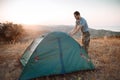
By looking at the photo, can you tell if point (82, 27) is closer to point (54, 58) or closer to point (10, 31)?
point (54, 58)

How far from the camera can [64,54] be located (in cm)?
681

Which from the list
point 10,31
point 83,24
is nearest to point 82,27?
point 83,24

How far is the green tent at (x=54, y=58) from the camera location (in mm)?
6477

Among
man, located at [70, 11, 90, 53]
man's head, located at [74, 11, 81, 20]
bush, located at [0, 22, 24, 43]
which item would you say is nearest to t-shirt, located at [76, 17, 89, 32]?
man, located at [70, 11, 90, 53]

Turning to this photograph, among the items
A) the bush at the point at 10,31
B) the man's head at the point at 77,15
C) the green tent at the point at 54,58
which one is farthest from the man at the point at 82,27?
the bush at the point at 10,31

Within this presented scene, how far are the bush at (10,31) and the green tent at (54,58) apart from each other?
47.6ft

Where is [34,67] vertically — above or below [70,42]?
below

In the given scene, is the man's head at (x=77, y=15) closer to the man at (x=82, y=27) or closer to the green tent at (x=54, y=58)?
Answer: the man at (x=82, y=27)

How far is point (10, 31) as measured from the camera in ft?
68.9

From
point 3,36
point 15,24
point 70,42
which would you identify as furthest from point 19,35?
point 70,42

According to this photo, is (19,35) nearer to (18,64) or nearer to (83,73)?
(18,64)

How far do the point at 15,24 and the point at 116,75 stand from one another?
1815cm

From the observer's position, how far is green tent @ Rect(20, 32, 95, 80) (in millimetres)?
6477

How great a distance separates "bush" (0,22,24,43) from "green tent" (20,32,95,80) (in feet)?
47.6
